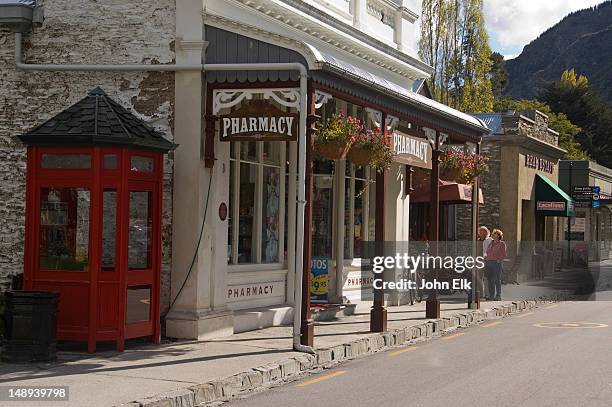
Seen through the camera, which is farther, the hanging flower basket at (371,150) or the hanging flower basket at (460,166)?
the hanging flower basket at (460,166)

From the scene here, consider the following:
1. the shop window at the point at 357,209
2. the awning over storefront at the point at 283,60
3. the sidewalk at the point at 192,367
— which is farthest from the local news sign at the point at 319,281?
the awning over storefront at the point at 283,60

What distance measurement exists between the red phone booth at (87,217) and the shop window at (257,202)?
2906 mm

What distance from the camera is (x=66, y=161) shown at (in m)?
12.1

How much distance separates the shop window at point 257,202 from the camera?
15242mm

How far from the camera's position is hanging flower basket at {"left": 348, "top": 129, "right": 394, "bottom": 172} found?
1502cm

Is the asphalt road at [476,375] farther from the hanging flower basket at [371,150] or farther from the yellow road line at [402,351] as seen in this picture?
the hanging flower basket at [371,150]

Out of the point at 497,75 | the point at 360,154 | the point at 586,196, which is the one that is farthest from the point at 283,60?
the point at 497,75

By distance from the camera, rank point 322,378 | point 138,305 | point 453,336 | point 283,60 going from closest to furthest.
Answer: point 322,378, point 138,305, point 283,60, point 453,336

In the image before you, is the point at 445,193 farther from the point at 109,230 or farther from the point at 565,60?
the point at 565,60

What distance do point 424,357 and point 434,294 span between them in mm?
4701

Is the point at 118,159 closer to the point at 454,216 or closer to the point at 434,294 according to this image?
the point at 434,294

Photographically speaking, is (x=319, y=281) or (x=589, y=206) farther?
(x=589, y=206)

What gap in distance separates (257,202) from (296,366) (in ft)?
15.4

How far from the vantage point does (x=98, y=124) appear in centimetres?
1209
